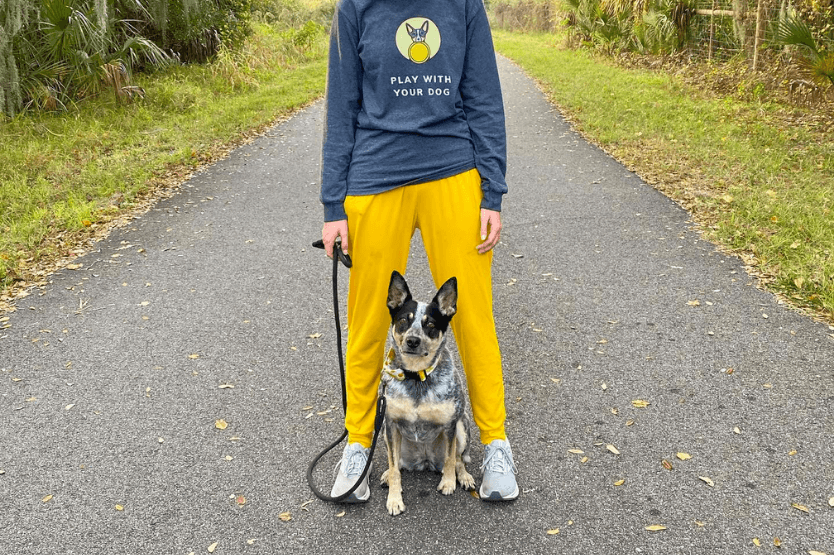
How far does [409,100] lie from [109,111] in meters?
10.5

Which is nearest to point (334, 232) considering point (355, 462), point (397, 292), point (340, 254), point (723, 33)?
point (340, 254)

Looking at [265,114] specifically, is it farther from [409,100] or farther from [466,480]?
[466,480]

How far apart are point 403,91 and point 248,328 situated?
2728mm

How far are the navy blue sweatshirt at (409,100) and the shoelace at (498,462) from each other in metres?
1.09

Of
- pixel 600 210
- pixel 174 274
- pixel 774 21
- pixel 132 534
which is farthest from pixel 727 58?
pixel 132 534

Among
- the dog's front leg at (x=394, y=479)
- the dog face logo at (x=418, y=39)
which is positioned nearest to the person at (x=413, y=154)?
the dog face logo at (x=418, y=39)

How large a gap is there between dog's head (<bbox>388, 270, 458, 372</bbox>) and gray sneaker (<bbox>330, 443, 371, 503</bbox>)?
53 cm

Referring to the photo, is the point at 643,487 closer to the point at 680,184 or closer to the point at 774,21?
the point at 680,184

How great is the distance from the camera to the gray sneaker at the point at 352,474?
10.2 feet

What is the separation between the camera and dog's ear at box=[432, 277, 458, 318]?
2.88 metres

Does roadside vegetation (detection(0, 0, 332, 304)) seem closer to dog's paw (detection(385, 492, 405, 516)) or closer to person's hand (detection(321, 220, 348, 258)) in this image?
person's hand (detection(321, 220, 348, 258))

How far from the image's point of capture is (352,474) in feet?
10.3

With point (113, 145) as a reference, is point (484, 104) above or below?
above

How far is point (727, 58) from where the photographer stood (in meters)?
15.8
